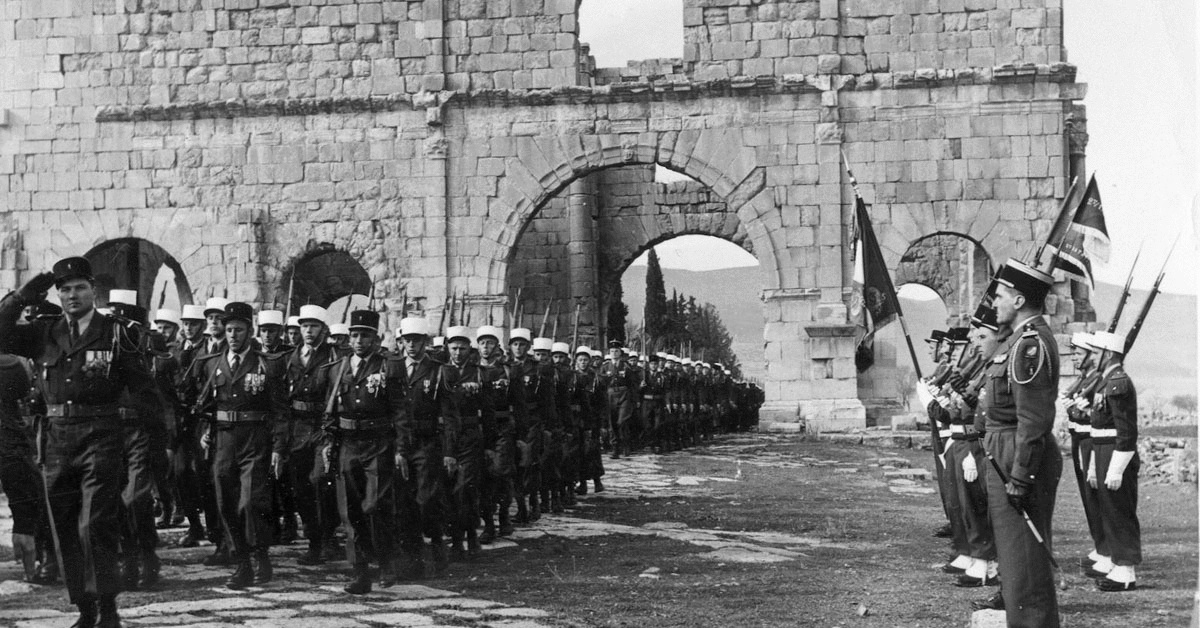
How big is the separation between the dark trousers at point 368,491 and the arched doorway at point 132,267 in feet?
51.0

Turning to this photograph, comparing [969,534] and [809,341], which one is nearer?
[969,534]

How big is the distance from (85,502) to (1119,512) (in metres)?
6.42

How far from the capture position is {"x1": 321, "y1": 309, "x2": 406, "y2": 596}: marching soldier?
9.32 metres

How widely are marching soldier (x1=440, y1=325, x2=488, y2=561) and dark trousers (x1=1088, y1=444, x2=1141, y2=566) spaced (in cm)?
462

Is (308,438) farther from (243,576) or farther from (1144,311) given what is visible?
(1144,311)

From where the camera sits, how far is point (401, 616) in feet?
27.0

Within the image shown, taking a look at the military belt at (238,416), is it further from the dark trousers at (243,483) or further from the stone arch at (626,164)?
the stone arch at (626,164)

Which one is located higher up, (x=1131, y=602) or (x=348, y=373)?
(x=348, y=373)

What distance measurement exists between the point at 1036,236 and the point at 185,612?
16.9 m

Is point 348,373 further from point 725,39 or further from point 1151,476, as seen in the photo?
point 725,39

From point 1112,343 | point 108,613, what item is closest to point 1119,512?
point 1112,343

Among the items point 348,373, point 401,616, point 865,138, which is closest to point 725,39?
point 865,138

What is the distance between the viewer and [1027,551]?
275 inches

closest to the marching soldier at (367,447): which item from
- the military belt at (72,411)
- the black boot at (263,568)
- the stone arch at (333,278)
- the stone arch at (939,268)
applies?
the black boot at (263,568)
